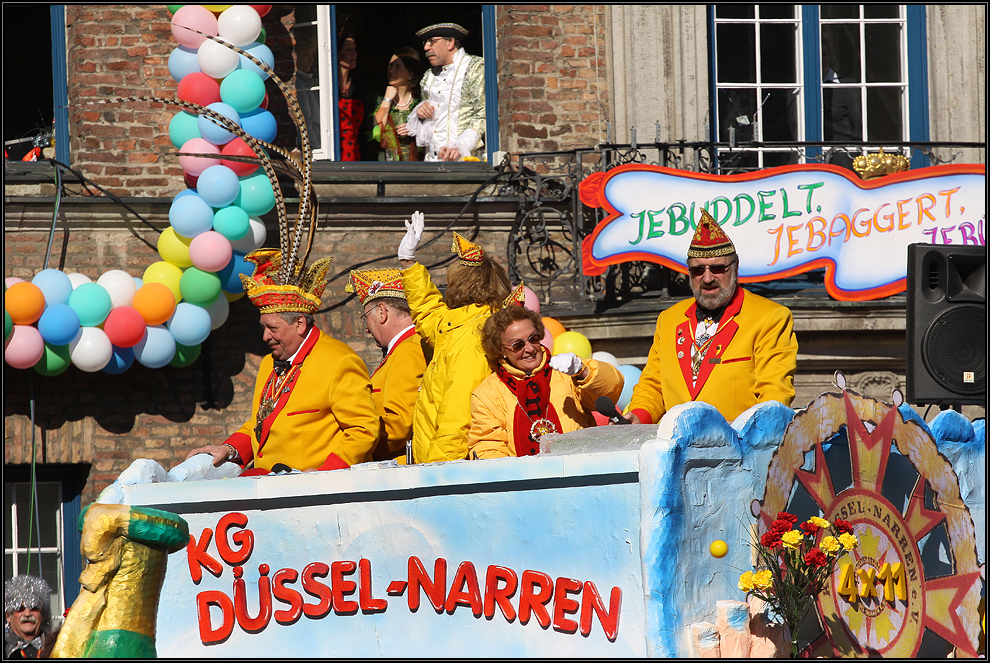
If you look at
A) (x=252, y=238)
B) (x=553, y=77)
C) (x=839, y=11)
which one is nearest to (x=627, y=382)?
(x=252, y=238)

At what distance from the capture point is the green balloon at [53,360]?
8.23 m

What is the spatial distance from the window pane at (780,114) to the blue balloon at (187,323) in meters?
4.68

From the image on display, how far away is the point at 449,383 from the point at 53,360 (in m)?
3.42

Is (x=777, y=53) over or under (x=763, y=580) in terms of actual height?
over

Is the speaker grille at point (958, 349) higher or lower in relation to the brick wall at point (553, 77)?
lower

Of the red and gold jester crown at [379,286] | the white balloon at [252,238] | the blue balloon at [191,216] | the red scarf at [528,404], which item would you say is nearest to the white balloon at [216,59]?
the blue balloon at [191,216]

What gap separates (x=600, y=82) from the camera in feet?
32.0

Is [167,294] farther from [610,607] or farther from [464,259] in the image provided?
[610,607]

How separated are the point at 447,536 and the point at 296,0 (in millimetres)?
5995

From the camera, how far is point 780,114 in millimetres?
10094

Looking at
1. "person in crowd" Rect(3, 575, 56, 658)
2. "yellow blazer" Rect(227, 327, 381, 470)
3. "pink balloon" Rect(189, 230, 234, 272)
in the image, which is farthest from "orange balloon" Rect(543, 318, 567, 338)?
"person in crowd" Rect(3, 575, 56, 658)

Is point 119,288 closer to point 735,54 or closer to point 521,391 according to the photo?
point 521,391

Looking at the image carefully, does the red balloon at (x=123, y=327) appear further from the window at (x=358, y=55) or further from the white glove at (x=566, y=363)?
the white glove at (x=566, y=363)

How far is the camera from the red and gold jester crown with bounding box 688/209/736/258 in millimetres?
5508
